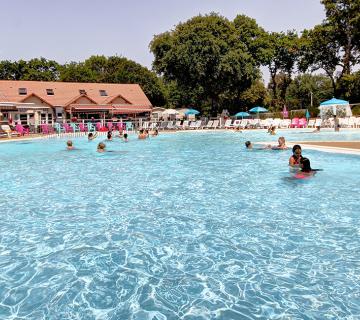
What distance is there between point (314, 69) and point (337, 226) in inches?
1874

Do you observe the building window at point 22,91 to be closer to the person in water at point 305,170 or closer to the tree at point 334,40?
the tree at point 334,40

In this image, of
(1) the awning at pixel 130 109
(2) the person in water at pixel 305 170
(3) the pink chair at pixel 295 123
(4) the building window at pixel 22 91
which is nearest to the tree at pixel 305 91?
(1) the awning at pixel 130 109

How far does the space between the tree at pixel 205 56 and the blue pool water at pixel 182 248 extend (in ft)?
106

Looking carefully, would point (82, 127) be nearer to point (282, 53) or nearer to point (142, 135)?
point (142, 135)

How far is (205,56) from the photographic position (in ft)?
137

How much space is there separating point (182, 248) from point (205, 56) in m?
38.3

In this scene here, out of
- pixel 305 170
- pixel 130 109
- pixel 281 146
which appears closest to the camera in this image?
pixel 305 170

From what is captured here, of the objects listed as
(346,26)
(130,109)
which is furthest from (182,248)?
(346,26)

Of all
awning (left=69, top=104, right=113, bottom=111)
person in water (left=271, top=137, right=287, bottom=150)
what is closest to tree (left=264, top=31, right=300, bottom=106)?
awning (left=69, top=104, right=113, bottom=111)

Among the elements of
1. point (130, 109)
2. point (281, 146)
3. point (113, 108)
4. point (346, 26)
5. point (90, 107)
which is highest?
point (346, 26)

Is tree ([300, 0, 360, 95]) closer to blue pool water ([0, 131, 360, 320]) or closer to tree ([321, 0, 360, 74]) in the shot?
tree ([321, 0, 360, 74])

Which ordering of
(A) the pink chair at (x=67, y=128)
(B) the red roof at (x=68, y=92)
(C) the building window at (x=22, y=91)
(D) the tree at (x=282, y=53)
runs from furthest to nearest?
(D) the tree at (x=282, y=53) → (C) the building window at (x=22, y=91) → (B) the red roof at (x=68, y=92) → (A) the pink chair at (x=67, y=128)

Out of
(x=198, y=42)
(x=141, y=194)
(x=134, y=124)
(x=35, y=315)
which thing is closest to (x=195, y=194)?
(x=141, y=194)

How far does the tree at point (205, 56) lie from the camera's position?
41.6m
